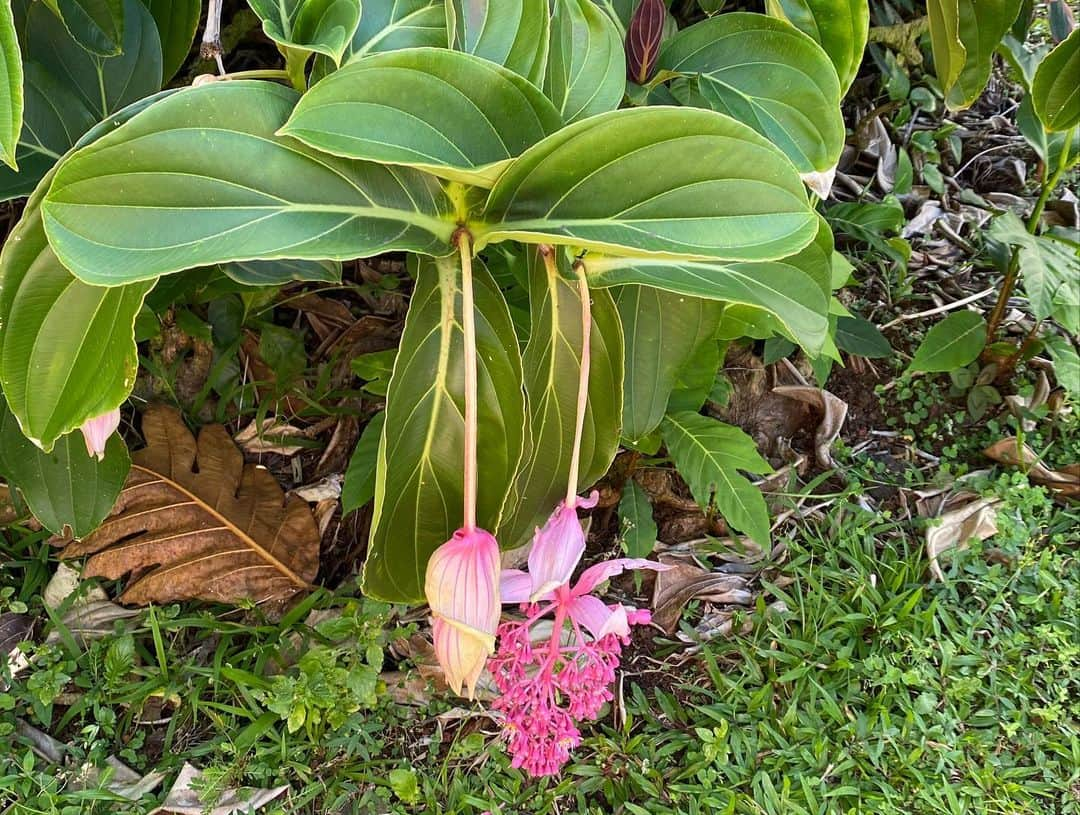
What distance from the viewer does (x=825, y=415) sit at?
1466 mm

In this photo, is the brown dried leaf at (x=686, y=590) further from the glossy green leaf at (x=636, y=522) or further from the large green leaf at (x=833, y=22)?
the large green leaf at (x=833, y=22)

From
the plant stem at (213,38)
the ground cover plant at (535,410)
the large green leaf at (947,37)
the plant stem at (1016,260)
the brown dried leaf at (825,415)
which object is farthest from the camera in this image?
the brown dried leaf at (825,415)

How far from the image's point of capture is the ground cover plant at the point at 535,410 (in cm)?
56

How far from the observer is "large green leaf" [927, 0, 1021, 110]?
2.98 ft

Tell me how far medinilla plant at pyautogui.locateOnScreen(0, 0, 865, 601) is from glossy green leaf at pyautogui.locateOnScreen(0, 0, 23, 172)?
3cm

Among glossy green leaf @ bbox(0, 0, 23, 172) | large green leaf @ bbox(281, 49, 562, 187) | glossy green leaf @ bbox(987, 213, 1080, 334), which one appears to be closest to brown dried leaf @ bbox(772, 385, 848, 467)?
glossy green leaf @ bbox(987, 213, 1080, 334)

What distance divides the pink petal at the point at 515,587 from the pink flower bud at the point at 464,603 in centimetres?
9

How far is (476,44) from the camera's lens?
64cm

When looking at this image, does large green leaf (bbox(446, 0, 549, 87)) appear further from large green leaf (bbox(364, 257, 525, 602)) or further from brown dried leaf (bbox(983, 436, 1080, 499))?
brown dried leaf (bbox(983, 436, 1080, 499))

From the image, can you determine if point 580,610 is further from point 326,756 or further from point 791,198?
point 326,756

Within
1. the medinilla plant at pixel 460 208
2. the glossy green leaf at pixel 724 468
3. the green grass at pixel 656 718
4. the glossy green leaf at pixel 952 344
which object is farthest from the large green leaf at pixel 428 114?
the glossy green leaf at pixel 952 344

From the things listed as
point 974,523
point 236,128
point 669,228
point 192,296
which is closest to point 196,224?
point 236,128

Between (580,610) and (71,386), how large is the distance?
1.46 feet

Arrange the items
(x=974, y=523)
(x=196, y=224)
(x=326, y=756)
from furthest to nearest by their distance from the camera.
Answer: (x=974, y=523) → (x=326, y=756) → (x=196, y=224)
